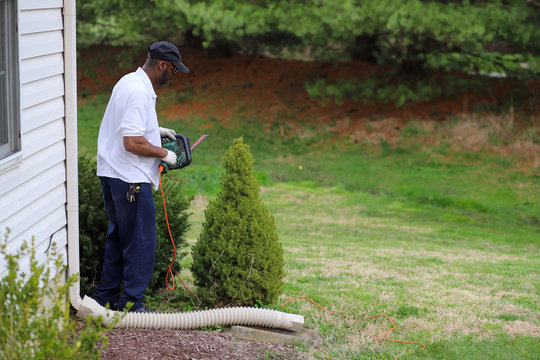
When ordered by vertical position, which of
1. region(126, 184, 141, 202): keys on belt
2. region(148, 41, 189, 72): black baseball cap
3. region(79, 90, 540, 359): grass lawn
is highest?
region(148, 41, 189, 72): black baseball cap

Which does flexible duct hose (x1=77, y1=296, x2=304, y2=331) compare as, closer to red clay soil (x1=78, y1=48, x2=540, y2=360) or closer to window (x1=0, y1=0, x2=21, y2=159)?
window (x1=0, y1=0, x2=21, y2=159)

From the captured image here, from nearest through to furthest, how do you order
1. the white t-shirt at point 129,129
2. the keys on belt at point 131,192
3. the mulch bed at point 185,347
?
the mulch bed at point 185,347
the white t-shirt at point 129,129
the keys on belt at point 131,192

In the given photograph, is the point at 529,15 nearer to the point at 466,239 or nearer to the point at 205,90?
the point at 466,239

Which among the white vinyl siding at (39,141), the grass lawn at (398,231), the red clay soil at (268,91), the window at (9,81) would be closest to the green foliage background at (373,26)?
the red clay soil at (268,91)

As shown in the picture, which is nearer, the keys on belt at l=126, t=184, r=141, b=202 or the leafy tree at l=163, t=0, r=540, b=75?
the keys on belt at l=126, t=184, r=141, b=202

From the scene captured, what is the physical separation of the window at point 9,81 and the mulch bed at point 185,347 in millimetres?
1405

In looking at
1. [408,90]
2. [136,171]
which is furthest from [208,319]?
[408,90]

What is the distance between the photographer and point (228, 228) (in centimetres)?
501

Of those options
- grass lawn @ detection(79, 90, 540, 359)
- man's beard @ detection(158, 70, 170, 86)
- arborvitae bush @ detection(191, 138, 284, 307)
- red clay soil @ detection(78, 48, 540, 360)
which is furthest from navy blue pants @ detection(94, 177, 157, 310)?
red clay soil @ detection(78, 48, 540, 360)

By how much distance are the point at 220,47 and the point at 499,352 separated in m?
22.0

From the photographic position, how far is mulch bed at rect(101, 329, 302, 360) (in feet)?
13.6

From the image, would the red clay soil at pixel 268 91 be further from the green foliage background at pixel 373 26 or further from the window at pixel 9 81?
the window at pixel 9 81

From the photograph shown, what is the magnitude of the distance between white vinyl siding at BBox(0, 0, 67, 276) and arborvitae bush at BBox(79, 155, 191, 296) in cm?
46

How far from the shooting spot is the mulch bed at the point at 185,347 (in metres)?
4.14
